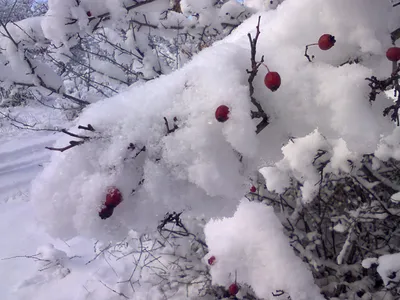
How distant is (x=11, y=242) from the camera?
13.5ft

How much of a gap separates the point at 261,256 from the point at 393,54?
1.08 metres

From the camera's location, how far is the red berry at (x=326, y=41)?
2.64 ft

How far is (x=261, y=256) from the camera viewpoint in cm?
152

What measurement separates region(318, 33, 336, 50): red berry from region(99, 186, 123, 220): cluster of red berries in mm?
667

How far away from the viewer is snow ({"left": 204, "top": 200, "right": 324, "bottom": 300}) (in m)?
1.46

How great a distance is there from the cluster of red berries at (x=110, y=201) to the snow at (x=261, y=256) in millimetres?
939

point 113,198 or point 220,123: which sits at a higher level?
point 220,123

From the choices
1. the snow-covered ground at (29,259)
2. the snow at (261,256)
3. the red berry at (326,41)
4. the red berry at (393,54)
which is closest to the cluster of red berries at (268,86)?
the red berry at (326,41)

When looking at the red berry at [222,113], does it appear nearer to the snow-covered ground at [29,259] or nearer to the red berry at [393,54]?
the red berry at [393,54]

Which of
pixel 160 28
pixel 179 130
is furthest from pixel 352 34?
pixel 160 28

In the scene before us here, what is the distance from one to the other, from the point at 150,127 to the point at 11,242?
4270 mm

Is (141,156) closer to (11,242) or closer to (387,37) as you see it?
(387,37)

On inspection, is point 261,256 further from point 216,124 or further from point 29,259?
point 29,259

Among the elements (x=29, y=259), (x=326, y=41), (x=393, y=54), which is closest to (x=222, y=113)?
(x=326, y=41)
